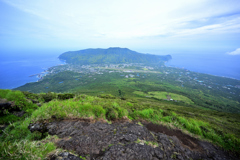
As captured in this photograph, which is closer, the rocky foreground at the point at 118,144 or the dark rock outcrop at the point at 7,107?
the rocky foreground at the point at 118,144

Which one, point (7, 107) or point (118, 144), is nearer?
point (118, 144)

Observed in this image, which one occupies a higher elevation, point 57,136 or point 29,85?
point 57,136

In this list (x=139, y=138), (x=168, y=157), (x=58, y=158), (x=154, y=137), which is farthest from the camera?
(x=154, y=137)

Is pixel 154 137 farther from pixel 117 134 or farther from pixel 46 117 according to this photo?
pixel 46 117

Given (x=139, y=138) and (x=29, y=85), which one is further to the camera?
(x=29, y=85)

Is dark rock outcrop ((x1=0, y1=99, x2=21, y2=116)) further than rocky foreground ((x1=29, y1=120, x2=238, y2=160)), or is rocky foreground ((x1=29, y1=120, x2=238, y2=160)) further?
dark rock outcrop ((x1=0, y1=99, x2=21, y2=116))

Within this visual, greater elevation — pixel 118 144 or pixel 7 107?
pixel 7 107

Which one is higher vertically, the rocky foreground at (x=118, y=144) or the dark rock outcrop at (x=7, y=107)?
the dark rock outcrop at (x=7, y=107)

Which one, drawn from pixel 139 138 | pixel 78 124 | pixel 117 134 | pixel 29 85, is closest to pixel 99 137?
pixel 117 134
